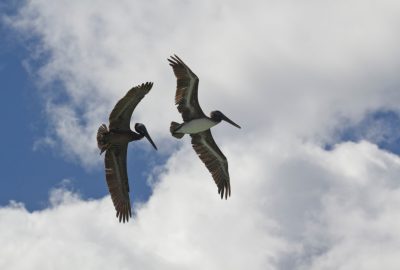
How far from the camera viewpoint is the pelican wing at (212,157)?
37719 millimetres

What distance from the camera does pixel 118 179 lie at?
33688mm

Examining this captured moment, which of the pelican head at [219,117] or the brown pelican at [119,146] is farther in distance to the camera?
the pelican head at [219,117]

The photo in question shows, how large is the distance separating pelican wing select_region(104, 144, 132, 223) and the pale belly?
8.59 feet

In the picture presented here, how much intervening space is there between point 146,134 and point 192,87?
2.97 meters

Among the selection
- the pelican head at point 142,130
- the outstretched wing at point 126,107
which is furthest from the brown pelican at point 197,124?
the outstretched wing at point 126,107

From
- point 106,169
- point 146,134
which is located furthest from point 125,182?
point 146,134

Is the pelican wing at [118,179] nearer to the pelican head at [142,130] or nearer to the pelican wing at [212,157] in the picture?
the pelican head at [142,130]

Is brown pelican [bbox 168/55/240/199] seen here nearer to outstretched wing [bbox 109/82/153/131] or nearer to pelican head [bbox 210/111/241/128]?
pelican head [bbox 210/111/241/128]

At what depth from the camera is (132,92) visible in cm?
3234

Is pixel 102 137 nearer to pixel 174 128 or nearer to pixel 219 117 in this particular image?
pixel 174 128

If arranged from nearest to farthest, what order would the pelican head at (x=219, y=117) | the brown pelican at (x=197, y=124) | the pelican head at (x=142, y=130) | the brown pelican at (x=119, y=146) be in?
the brown pelican at (x=119, y=146)
the brown pelican at (x=197, y=124)
the pelican head at (x=142, y=130)
the pelican head at (x=219, y=117)

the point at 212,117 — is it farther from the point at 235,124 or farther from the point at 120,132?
the point at 120,132

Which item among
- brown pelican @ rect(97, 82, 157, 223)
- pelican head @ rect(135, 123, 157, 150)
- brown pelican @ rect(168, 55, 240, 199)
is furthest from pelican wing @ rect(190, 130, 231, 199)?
brown pelican @ rect(97, 82, 157, 223)

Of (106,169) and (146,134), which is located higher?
(146,134)
